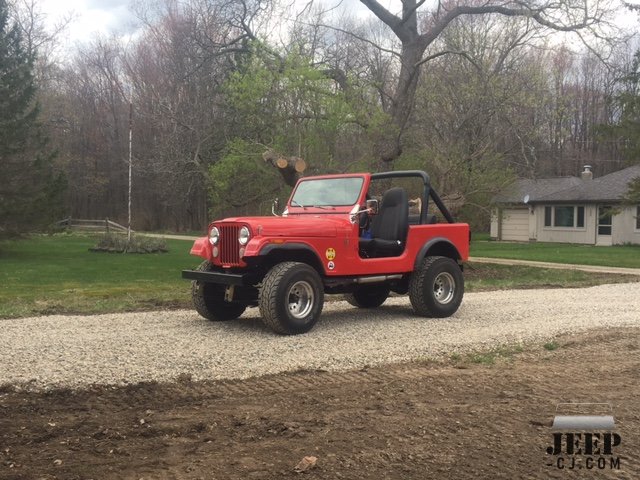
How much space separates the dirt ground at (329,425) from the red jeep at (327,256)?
2.18 m

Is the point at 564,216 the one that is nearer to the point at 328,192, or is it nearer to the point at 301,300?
the point at 328,192

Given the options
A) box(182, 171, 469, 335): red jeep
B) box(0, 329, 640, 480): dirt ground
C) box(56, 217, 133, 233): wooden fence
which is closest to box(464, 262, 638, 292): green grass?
box(182, 171, 469, 335): red jeep

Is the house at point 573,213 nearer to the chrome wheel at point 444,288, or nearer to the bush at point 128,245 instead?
the bush at point 128,245

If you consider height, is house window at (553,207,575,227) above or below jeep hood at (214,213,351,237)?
above

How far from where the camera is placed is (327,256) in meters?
8.73

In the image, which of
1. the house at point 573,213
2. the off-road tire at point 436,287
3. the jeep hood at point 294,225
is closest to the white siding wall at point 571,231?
the house at point 573,213

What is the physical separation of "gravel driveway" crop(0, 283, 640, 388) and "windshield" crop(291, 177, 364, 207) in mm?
1698

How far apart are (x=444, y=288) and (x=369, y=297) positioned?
1364 millimetres

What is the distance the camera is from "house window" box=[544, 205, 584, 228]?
1292 inches

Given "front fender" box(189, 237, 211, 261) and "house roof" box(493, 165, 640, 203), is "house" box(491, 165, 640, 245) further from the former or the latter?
"front fender" box(189, 237, 211, 261)

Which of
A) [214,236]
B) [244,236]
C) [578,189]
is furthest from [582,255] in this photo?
[244,236]

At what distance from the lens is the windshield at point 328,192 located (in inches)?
379

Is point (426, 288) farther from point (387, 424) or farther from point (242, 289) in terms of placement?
point (387, 424)

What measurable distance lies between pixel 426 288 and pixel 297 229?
234cm
